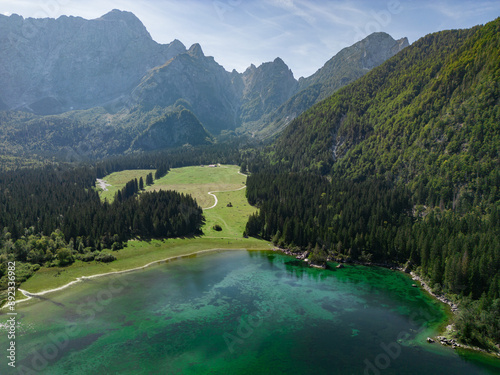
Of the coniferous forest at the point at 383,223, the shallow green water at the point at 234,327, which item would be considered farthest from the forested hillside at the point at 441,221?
the shallow green water at the point at 234,327

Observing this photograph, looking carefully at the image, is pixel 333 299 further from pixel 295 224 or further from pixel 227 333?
pixel 295 224

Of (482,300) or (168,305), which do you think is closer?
(482,300)

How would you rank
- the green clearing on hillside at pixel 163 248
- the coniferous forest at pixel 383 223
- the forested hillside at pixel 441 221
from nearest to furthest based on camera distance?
the forested hillside at pixel 441 221, the coniferous forest at pixel 383 223, the green clearing on hillside at pixel 163 248

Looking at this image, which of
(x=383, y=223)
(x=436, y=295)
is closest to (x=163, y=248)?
(x=383, y=223)

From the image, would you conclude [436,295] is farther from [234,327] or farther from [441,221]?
[234,327]

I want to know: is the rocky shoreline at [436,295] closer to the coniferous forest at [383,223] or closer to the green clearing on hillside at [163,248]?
the coniferous forest at [383,223]

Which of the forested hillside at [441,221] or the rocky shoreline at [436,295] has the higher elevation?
the forested hillside at [441,221]

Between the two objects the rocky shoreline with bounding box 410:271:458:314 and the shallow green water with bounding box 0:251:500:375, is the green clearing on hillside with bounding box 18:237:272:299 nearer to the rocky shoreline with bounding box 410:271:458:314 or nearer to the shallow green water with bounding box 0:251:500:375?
the shallow green water with bounding box 0:251:500:375

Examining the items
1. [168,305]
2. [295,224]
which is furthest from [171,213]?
[168,305]
